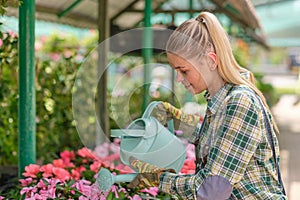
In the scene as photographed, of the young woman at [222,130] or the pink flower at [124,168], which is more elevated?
the young woman at [222,130]

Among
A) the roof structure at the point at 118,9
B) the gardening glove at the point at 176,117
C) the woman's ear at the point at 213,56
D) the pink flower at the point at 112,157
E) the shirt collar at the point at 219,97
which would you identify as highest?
the roof structure at the point at 118,9

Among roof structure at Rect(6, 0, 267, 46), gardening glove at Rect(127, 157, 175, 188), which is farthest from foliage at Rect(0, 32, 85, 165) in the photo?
gardening glove at Rect(127, 157, 175, 188)

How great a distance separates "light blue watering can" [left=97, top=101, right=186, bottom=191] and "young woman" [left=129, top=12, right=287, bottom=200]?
55 mm

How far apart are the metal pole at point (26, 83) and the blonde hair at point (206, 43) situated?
1.29 meters

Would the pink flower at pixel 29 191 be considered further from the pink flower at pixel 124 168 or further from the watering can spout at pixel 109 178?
the watering can spout at pixel 109 178

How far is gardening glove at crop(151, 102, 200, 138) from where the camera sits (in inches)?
80.7

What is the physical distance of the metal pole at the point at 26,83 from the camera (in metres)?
2.99

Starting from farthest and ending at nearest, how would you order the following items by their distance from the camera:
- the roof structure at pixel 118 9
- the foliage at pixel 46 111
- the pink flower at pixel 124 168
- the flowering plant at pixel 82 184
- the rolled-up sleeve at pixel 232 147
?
1. the roof structure at pixel 118 9
2. the foliage at pixel 46 111
3. the flowering plant at pixel 82 184
4. the pink flower at pixel 124 168
5. the rolled-up sleeve at pixel 232 147

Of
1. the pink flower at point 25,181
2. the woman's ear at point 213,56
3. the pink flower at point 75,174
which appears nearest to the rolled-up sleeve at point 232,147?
the woman's ear at point 213,56

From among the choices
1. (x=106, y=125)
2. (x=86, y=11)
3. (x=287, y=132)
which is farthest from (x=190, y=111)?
(x=287, y=132)

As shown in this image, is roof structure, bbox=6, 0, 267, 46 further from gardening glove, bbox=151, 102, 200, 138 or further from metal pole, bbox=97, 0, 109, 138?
gardening glove, bbox=151, 102, 200, 138

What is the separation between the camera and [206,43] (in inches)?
71.3

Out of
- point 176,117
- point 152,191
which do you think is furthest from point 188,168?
point 176,117

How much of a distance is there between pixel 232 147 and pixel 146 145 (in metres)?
0.33
